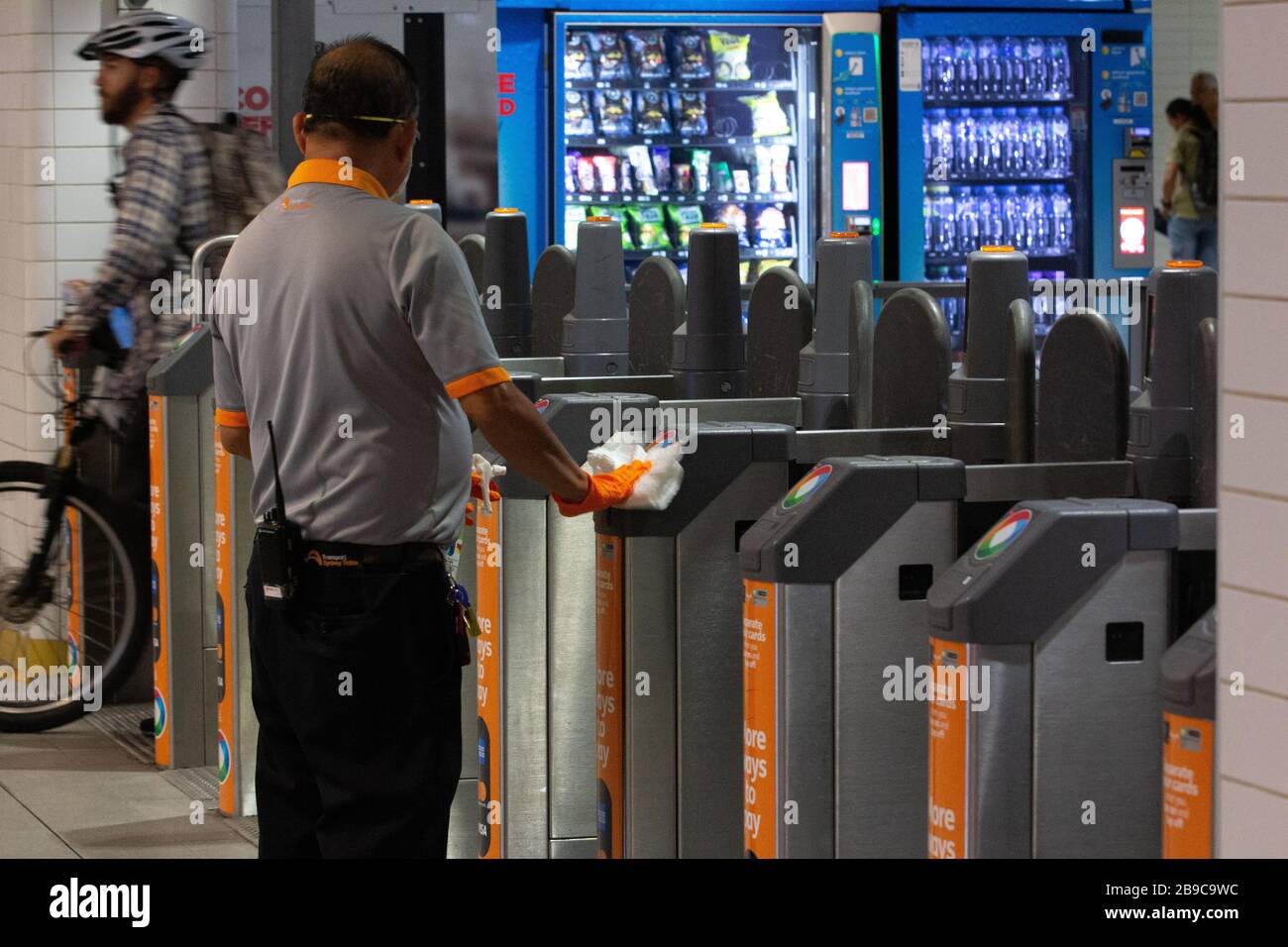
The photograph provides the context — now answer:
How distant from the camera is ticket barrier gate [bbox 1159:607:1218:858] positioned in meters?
2.63

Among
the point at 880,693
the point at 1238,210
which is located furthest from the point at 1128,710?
the point at 1238,210

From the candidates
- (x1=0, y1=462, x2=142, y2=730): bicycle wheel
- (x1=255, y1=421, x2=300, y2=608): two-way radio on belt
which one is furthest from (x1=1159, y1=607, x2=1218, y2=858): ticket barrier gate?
(x1=0, y1=462, x2=142, y2=730): bicycle wheel

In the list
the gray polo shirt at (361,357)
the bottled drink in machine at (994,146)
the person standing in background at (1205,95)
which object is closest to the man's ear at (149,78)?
the gray polo shirt at (361,357)

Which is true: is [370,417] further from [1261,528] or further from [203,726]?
[203,726]

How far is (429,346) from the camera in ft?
9.26

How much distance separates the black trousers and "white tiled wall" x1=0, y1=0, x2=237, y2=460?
362 cm

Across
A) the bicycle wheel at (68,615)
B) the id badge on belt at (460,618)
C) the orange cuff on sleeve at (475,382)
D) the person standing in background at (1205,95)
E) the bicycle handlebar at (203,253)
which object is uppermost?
the person standing in background at (1205,95)

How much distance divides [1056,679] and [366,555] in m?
1.05

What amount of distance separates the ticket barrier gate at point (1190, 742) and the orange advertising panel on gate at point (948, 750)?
296 millimetres

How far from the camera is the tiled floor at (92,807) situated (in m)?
4.66

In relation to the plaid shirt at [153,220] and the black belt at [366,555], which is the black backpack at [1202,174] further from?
the black belt at [366,555]

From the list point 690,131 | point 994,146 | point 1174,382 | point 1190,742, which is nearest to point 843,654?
point 1190,742

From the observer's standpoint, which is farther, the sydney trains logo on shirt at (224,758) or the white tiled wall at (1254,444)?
the sydney trains logo on shirt at (224,758)

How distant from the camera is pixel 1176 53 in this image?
10695mm
